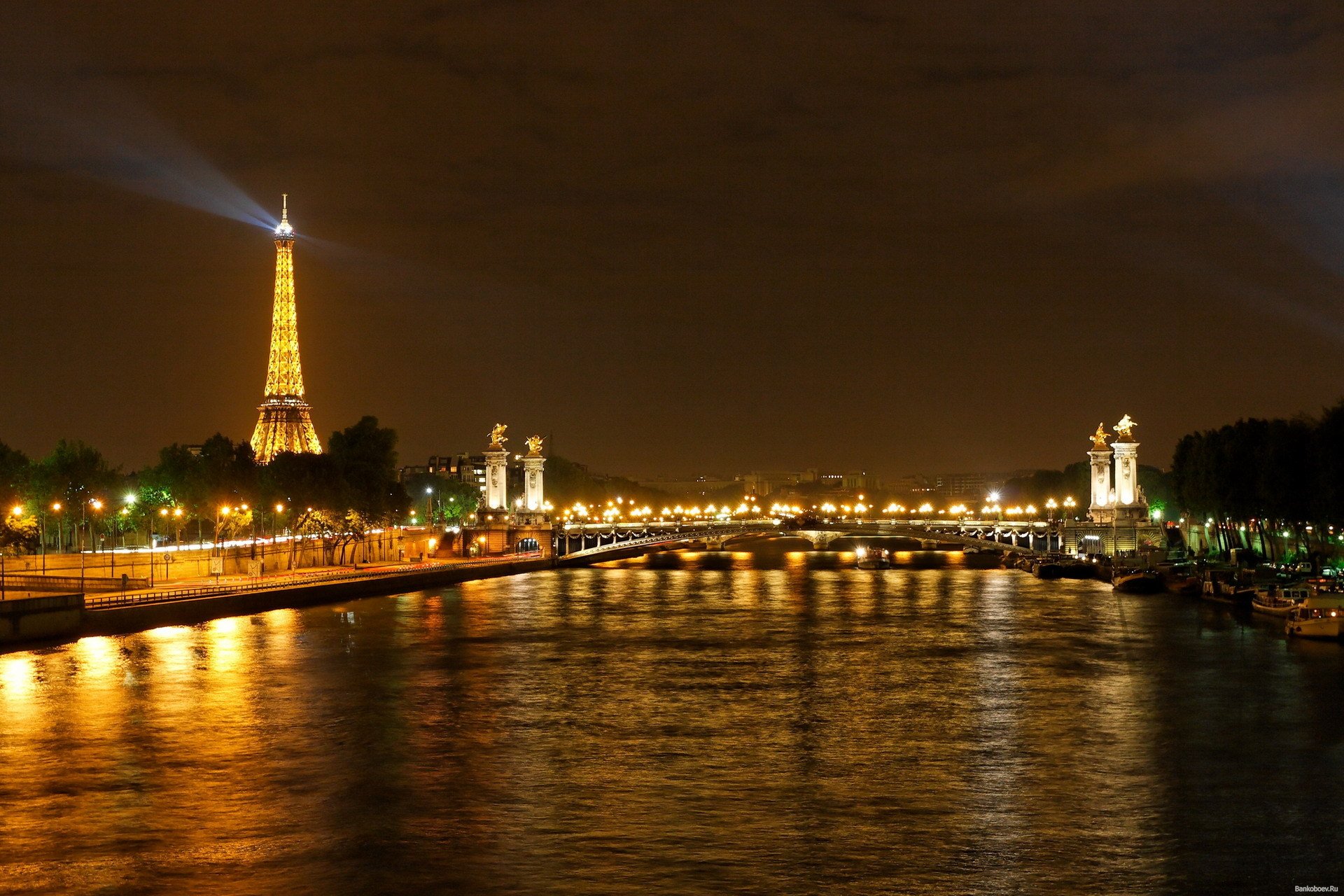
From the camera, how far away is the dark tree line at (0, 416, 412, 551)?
202 feet

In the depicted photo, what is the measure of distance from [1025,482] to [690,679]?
12441 centimetres

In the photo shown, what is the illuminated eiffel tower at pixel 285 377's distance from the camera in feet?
281

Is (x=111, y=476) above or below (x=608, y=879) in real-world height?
above

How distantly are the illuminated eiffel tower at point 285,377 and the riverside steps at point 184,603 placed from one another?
2030 centimetres

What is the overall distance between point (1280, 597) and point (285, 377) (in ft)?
195

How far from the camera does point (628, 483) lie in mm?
199250

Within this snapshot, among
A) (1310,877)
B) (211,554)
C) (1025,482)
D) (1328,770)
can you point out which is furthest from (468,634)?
(1025,482)

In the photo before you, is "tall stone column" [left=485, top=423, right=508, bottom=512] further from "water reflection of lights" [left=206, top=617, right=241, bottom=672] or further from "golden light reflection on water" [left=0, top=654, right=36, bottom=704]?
"golden light reflection on water" [left=0, top=654, right=36, bottom=704]

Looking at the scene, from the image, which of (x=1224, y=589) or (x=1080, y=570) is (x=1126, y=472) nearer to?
(x=1080, y=570)

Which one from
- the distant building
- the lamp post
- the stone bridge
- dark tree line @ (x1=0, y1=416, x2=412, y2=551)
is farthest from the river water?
the distant building

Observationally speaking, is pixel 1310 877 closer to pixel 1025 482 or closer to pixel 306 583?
pixel 306 583

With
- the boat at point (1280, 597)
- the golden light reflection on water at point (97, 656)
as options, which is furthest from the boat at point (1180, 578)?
the golden light reflection on water at point (97, 656)

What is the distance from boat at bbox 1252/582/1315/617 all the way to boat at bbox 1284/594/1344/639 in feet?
5.31

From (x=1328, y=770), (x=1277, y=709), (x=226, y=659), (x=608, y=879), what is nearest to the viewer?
(x=608, y=879)
